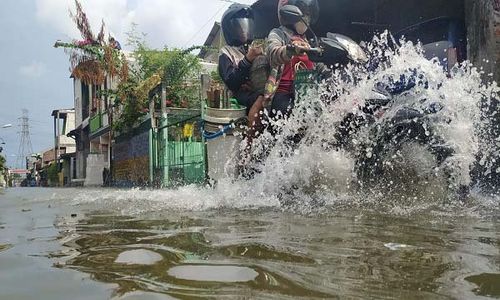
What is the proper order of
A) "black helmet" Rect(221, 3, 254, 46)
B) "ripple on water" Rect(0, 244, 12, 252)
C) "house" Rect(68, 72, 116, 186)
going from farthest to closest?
"house" Rect(68, 72, 116, 186) < "black helmet" Rect(221, 3, 254, 46) < "ripple on water" Rect(0, 244, 12, 252)

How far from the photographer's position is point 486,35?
5.95 metres

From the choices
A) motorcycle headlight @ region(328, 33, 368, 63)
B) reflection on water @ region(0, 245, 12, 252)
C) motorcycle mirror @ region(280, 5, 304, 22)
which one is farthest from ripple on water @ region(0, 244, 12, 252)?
motorcycle mirror @ region(280, 5, 304, 22)

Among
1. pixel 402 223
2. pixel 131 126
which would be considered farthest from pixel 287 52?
pixel 131 126

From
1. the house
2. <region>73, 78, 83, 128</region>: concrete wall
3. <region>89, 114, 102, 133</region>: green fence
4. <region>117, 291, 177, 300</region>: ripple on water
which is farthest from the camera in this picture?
<region>73, 78, 83, 128</region>: concrete wall

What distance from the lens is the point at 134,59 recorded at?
21.2 m

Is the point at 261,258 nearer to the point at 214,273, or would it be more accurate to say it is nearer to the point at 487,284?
the point at 214,273

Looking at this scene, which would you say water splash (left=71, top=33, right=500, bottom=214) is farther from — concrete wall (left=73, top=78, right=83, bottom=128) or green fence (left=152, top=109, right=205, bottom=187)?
concrete wall (left=73, top=78, right=83, bottom=128)

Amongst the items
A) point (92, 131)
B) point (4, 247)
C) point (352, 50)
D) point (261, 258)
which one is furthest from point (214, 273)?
point (92, 131)

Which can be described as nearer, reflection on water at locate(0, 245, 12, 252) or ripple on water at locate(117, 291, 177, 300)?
ripple on water at locate(117, 291, 177, 300)

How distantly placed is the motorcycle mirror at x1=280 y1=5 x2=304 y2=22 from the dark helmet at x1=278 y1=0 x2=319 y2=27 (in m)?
0.05

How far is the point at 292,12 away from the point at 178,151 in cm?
759

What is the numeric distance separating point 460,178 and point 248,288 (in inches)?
132

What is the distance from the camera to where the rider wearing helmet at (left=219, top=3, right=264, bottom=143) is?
5926 mm

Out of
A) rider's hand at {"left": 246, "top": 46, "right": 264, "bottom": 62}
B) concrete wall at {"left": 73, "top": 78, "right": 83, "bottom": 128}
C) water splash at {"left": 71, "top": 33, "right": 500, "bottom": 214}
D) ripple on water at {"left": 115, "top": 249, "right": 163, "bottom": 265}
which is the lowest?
ripple on water at {"left": 115, "top": 249, "right": 163, "bottom": 265}
